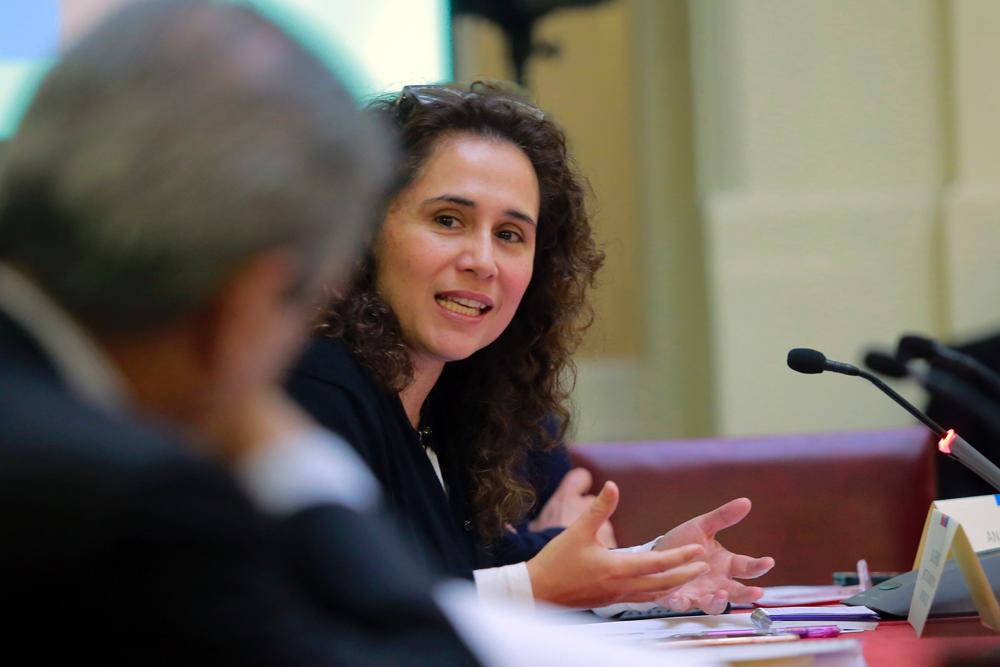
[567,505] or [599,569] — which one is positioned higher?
[599,569]

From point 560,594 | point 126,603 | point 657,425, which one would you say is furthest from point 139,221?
point 657,425

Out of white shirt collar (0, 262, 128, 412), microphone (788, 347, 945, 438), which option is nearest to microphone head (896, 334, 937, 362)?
microphone (788, 347, 945, 438)

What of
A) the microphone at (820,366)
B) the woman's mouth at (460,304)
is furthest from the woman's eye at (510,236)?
the microphone at (820,366)

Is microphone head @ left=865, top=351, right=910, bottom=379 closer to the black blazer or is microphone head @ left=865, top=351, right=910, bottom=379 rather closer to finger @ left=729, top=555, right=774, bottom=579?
finger @ left=729, top=555, right=774, bottom=579

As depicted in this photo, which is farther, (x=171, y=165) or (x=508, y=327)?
(x=508, y=327)

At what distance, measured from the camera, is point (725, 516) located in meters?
1.82

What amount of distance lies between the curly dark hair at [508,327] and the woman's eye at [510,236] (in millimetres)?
149

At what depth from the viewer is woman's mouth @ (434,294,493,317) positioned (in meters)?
2.16

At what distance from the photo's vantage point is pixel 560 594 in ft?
5.57

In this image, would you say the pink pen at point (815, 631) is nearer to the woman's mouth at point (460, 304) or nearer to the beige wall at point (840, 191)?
the woman's mouth at point (460, 304)

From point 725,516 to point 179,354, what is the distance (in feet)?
4.21

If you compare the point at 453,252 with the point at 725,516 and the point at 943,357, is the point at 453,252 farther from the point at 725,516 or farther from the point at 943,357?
the point at 943,357

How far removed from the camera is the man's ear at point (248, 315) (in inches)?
25.8

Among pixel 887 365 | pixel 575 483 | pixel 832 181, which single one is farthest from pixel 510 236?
pixel 832 181
